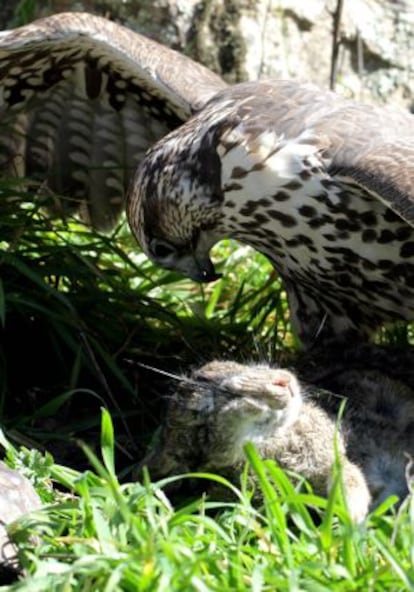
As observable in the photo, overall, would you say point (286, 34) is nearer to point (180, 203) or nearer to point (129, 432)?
point (180, 203)

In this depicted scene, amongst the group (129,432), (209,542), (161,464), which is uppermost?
(209,542)

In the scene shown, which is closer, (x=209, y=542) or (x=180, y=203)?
(x=209, y=542)

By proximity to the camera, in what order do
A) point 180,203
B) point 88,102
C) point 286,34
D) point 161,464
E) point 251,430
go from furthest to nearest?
point 286,34 → point 88,102 → point 180,203 → point 161,464 → point 251,430

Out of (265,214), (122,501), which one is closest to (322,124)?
(265,214)

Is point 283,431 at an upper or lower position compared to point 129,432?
upper

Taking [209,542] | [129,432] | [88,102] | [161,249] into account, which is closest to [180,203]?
[161,249]

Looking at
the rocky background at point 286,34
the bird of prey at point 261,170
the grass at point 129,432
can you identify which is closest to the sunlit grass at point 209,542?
the grass at point 129,432

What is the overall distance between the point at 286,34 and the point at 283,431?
3.79 metres

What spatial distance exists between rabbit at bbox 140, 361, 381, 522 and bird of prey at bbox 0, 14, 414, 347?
0.60 meters

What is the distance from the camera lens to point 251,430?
3748mm

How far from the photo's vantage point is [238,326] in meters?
5.49

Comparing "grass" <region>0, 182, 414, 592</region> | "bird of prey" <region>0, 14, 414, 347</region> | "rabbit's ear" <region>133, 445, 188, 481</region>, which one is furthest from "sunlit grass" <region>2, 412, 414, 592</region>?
"bird of prey" <region>0, 14, 414, 347</region>

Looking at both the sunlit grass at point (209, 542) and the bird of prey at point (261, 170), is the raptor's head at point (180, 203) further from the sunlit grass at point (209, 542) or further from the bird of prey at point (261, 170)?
the sunlit grass at point (209, 542)

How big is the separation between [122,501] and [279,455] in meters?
0.61
